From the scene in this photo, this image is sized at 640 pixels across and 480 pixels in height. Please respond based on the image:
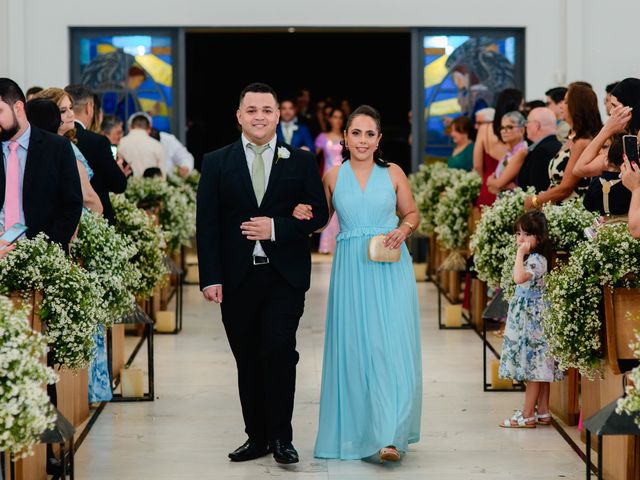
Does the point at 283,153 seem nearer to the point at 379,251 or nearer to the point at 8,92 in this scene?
the point at 379,251

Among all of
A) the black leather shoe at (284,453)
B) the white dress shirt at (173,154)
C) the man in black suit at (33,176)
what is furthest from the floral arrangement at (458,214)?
the man in black suit at (33,176)

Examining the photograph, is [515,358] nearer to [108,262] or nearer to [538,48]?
[108,262]

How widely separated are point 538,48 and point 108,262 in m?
10.0

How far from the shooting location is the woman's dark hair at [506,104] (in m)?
11.1

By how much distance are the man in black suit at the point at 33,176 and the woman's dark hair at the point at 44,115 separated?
537 millimetres

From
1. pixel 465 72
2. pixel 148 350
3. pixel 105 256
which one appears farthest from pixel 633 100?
pixel 465 72

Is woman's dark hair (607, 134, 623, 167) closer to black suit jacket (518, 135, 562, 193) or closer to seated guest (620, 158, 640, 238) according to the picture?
seated guest (620, 158, 640, 238)

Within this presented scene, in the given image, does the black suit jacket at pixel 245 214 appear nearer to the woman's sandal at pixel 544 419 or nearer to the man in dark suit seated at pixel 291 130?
the woman's sandal at pixel 544 419

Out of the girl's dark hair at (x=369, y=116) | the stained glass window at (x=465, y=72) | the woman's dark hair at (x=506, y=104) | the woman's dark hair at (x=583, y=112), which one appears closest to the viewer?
the girl's dark hair at (x=369, y=116)

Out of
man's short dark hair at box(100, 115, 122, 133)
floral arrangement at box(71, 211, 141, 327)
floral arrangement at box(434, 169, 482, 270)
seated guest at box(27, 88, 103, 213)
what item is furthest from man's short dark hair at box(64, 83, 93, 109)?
floral arrangement at box(434, 169, 482, 270)

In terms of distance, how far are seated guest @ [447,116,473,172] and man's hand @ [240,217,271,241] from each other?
7022 millimetres

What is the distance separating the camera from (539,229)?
774 cm

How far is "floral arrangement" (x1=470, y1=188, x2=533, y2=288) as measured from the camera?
9.02 m

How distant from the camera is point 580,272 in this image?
6.30 meters
